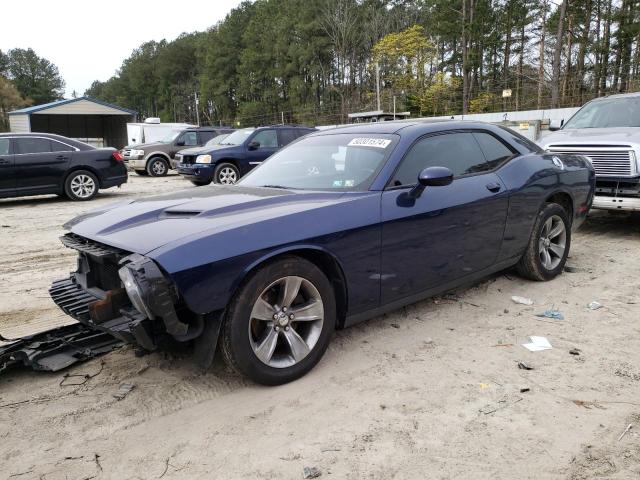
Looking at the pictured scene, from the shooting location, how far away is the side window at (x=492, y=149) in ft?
14.5

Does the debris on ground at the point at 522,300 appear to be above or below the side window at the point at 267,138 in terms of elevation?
below

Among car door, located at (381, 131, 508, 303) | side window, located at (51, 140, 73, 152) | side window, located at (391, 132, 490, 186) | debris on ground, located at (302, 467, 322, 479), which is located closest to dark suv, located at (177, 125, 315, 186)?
side window, located at (51, 140, 73, 152)

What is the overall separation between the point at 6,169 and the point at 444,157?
394 inches

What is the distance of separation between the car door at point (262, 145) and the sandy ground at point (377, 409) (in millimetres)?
9506

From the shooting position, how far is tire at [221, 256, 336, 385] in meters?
2.79

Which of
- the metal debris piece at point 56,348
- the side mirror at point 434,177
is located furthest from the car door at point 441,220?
the metal debris piece at point 56,348

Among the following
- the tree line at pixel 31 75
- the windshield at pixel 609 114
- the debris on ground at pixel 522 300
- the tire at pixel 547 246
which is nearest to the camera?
the debris on ground at pixel 522 300

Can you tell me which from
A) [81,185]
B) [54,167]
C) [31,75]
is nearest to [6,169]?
[54,167]

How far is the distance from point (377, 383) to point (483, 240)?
1716 mm

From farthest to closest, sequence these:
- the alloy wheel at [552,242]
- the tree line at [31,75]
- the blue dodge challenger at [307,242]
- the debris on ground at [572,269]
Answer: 1. the tree line at [31,75]
2. the debris on ground at [572,269]
3. the alloy wheel at [552,242]
4. the blue dodge challenger at [307,242]

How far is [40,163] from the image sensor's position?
11.0 metres

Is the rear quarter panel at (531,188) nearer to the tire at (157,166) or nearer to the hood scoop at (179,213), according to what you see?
the hood scoop at (179,213)

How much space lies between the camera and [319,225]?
311 centimetres

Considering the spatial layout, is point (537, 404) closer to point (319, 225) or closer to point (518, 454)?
point (518, 454)
